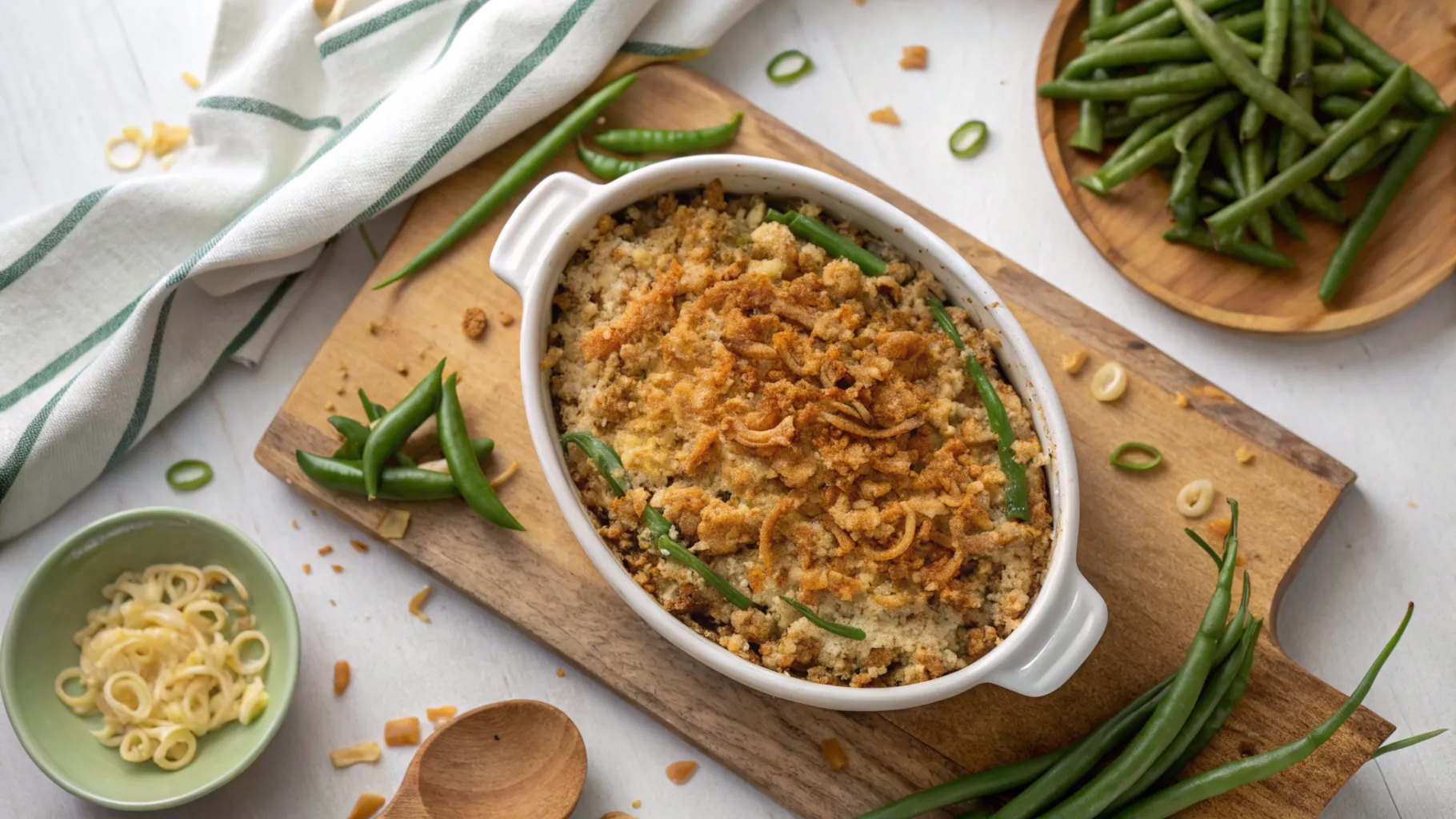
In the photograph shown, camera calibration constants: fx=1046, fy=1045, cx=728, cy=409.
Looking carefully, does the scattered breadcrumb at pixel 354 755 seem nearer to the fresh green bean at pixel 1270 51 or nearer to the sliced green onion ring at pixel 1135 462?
the sliced green onion ring at pixel 1135 462

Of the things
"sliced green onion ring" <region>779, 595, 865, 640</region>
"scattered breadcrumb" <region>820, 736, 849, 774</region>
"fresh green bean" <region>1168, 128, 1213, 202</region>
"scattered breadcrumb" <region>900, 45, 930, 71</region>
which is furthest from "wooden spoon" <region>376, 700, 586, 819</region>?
"fresh green bean" <region>1168, 128, 1213, 202</region>

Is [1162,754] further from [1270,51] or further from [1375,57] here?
[1375,57]

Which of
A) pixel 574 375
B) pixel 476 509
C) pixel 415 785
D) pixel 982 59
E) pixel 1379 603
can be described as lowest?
pixel 1379 603

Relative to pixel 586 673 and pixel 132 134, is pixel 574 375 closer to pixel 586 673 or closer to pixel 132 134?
pixel 586 673

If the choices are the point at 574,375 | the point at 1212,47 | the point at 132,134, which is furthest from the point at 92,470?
the point at 1212,47

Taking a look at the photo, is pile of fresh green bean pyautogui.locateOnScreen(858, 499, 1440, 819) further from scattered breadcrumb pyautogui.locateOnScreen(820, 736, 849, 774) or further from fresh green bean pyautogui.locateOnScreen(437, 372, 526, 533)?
fresh green bean pyautogui.locateOnScreen(437, 372, 526, 533)

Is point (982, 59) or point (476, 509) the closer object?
point (476, 509)

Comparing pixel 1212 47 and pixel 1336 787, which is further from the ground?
pixel 1212 47
